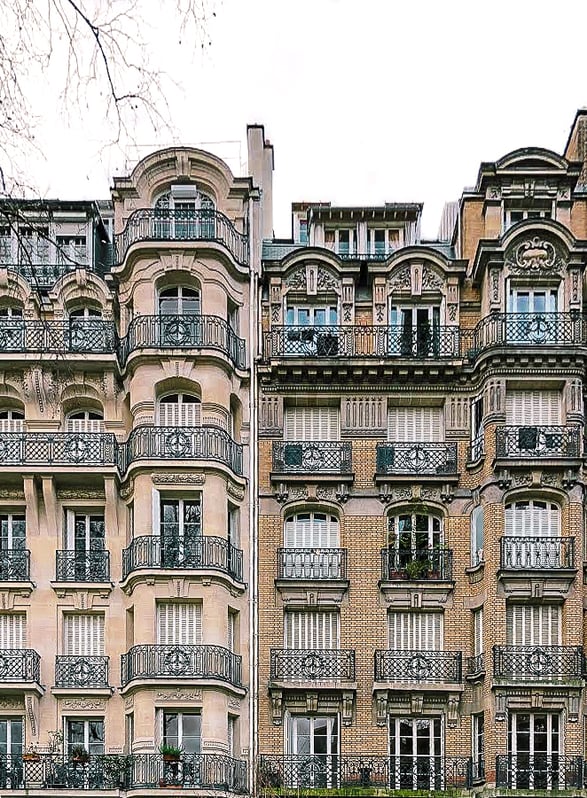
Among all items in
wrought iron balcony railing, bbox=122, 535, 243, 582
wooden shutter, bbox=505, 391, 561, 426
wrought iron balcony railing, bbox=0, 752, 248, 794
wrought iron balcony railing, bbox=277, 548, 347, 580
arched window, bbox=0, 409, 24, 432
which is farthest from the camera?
Result: arched window, bbox=0, 409, 24, 432

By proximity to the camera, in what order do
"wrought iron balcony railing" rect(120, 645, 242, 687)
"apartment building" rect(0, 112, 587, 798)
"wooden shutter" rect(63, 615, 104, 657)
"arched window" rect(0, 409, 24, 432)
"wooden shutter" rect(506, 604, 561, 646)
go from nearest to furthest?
"wrought iron balcony railing" rect(120, 645, 242, 687) → "apartment building" rect(0, 112, 587, 798) → "wooden shutter" rect(506, 604, 561, 646) → "wooden shutter" rect(63, 615, 104, 657) → "arched window" rect(0, 409, 24, 432)

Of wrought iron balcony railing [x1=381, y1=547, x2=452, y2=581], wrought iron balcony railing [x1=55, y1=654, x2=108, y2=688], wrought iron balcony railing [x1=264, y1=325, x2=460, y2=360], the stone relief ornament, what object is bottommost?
wrought iron balcony railing [x1=55, y1=654, x2=108, y2=688]

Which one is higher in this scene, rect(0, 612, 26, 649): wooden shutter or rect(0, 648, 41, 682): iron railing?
rect(0, 612, 26, 649): wooden shutter

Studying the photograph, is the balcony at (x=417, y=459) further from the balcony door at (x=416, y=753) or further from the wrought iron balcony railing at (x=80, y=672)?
the wrought iron balcony railing at (x=80, y=672)

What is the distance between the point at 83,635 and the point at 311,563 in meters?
6.35

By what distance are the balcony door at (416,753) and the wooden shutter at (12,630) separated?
9981 millimetres

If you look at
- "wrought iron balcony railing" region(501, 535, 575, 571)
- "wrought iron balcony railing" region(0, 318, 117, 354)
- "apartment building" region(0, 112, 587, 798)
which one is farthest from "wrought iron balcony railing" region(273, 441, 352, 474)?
"wrought iron balcony railing" region(0, 318, 117, 354)

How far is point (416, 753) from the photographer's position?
31.5 m

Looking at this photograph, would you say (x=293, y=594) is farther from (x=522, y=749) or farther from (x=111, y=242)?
(x=111, y=242)

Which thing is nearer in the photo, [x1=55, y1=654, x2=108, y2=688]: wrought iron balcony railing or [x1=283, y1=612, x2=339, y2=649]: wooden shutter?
[x1=55, y1=654, x2=108, y2=688]: wrought iron balcony railing

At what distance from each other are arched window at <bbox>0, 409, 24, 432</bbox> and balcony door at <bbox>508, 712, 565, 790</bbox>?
1525 cm

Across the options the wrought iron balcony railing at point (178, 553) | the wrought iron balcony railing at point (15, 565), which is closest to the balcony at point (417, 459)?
the wrought iron balcony railing at point (178, 553)

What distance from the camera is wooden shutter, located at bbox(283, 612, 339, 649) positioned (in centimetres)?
3241

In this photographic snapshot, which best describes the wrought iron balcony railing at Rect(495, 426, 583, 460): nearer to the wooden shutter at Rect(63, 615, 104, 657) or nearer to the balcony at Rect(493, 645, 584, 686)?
the balcony at Rect(493, 645, 584, 686)
